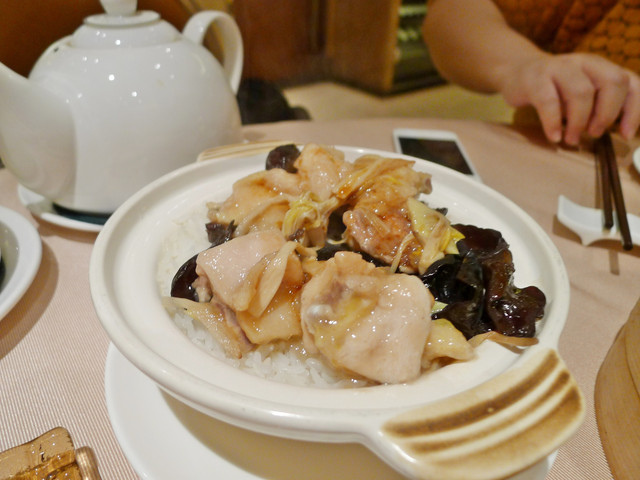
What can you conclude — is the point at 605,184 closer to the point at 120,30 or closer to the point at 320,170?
the point at 320,170

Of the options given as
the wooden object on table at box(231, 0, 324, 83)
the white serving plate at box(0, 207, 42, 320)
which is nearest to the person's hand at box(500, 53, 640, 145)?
the white serving plate at box(0, 207, 42, 320)

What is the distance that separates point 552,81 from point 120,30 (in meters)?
1.70

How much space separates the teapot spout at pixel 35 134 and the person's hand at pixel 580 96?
1.80 m

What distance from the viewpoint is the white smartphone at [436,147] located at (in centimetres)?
164

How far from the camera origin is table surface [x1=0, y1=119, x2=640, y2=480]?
0.78 meters

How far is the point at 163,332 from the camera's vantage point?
27.2 inches

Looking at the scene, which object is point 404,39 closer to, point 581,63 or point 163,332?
point 581,63

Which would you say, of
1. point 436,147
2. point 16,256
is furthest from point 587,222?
point 16,256

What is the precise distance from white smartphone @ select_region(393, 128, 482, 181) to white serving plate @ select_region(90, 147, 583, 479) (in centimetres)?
84

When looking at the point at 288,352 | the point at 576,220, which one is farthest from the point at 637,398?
the point at 576,220

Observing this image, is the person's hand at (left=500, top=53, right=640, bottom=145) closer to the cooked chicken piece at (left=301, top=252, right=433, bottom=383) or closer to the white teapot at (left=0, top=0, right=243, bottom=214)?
the white teapot at (left=0, top=0, right=243, bottom=214)

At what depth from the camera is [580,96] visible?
1.77m

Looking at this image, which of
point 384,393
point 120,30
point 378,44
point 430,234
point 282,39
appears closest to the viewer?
point 384,393

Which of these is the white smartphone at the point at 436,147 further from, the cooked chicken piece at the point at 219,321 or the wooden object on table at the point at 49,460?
the wooden object on table at the point at 49,460
